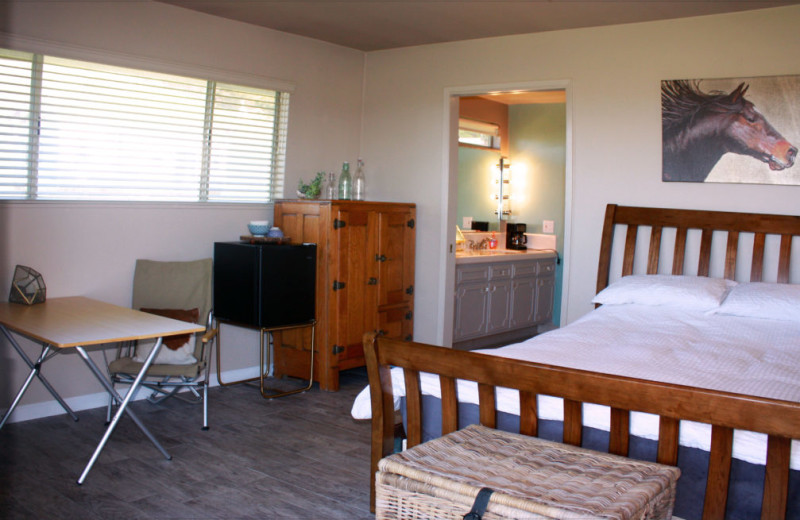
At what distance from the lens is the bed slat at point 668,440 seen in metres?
1.94

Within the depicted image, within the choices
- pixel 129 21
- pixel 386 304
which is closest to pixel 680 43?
pixel 386 304

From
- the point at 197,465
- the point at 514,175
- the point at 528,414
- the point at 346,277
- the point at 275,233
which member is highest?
the point at 514,175

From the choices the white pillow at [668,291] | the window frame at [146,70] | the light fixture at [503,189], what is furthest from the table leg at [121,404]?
the light fixture at [503,189]

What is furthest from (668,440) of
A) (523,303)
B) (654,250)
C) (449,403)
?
(523,303)

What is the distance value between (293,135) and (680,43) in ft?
8.81

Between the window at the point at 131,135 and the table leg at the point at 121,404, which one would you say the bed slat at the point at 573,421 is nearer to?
the table leg at the point at 121,404

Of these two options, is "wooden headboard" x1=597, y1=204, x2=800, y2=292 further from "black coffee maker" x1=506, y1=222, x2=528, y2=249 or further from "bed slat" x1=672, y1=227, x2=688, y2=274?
"black coffee maker" x1=506, y1=222, x2=528, y2=249

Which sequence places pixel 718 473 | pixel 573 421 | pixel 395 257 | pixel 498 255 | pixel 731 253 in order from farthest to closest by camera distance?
pixel 498 255
pixel 395 257
pixel 731 253
pixel 573 421
pixel 718 473

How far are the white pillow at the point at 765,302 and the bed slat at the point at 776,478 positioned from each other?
1.92m

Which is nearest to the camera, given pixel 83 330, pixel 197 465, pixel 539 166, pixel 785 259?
pixel 83 330

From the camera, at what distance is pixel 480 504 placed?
173 centimetres

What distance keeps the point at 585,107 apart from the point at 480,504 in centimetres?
339

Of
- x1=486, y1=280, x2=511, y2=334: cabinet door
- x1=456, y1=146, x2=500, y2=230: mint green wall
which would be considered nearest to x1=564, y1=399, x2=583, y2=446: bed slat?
x1=486, y1=280, x2=511, y2=334: cabinet door

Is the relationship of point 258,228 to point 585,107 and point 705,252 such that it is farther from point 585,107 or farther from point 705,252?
point 705,252
